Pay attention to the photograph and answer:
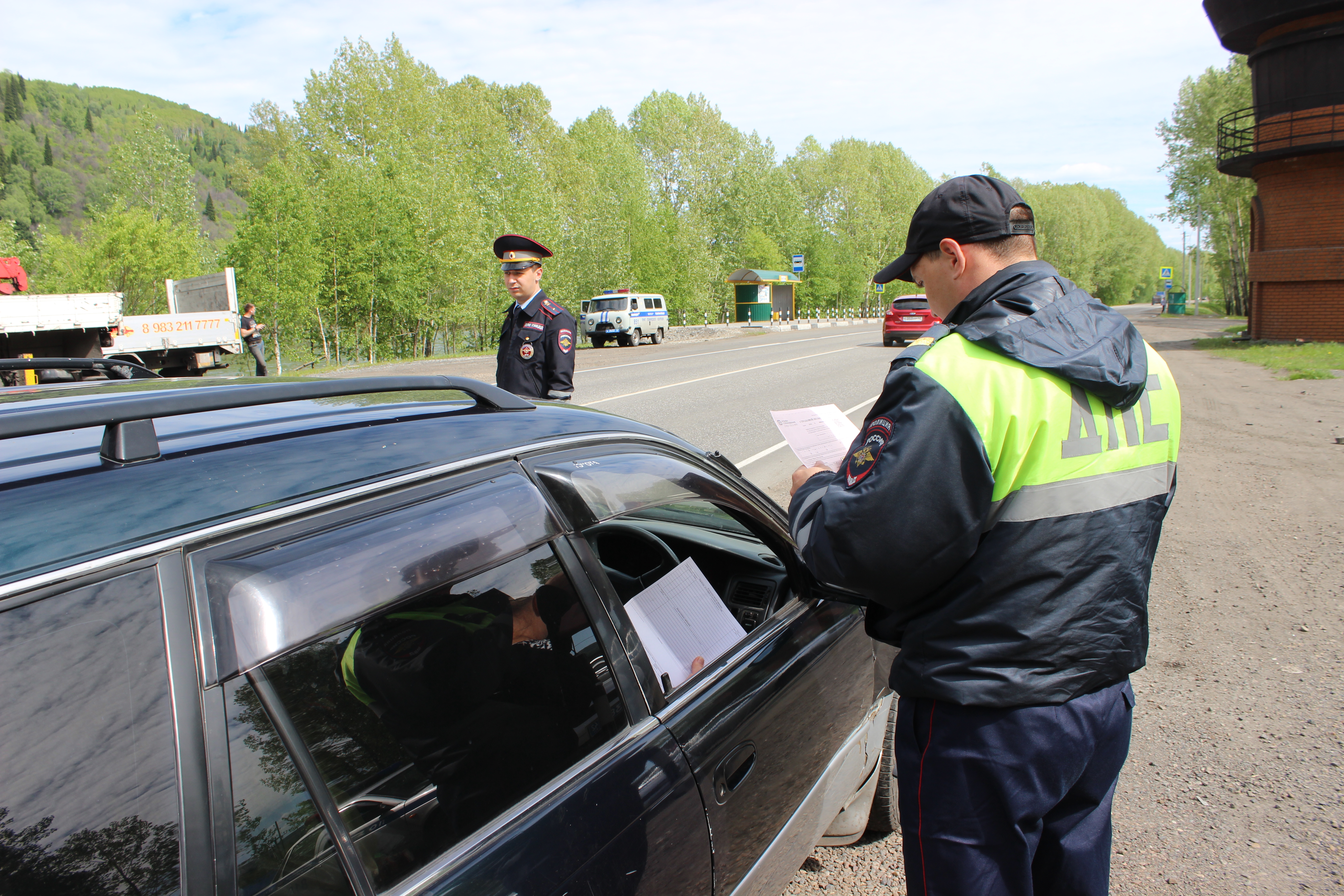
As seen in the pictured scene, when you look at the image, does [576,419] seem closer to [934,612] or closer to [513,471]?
[513,471]

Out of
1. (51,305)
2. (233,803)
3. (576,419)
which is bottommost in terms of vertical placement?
(233,803)

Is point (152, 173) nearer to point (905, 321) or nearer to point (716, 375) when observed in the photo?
point (905, 321)

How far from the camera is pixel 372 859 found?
1114 millimetres

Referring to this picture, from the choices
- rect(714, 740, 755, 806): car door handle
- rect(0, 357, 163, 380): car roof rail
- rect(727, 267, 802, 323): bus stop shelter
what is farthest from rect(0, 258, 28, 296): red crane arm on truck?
rect(727, 267, 802, 323): bus stop shelter

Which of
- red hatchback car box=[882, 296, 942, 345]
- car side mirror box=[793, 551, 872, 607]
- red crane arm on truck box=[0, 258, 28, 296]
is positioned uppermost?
red crane arm on truck box=[0, 258, 28, 296]

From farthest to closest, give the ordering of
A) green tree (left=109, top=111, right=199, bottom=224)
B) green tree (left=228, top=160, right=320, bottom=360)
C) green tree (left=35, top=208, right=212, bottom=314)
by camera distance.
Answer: green tree (left=109, top=111, right=199, bottom=224) < green tree (left=35, top=208, right=212, bottom=314) < green tree (left=228, top=160, right=320, bottom=360)

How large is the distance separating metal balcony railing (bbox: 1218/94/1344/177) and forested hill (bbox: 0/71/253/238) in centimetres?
8109

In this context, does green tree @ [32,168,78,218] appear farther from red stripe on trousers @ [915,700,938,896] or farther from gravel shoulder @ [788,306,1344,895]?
red stripe on trousers @ [915,700,938,896]

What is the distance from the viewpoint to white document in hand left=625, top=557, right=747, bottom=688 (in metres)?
1.75

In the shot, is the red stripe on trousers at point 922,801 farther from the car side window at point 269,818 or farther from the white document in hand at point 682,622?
the car side window at point 269,818

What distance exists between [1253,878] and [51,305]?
780 inches

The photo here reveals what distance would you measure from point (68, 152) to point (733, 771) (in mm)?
177765

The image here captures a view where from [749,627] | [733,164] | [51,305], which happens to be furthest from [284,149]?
[749,627]

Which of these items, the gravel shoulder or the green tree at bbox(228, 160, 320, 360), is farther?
the green tree at bbox(228, 160, 320, 360)
